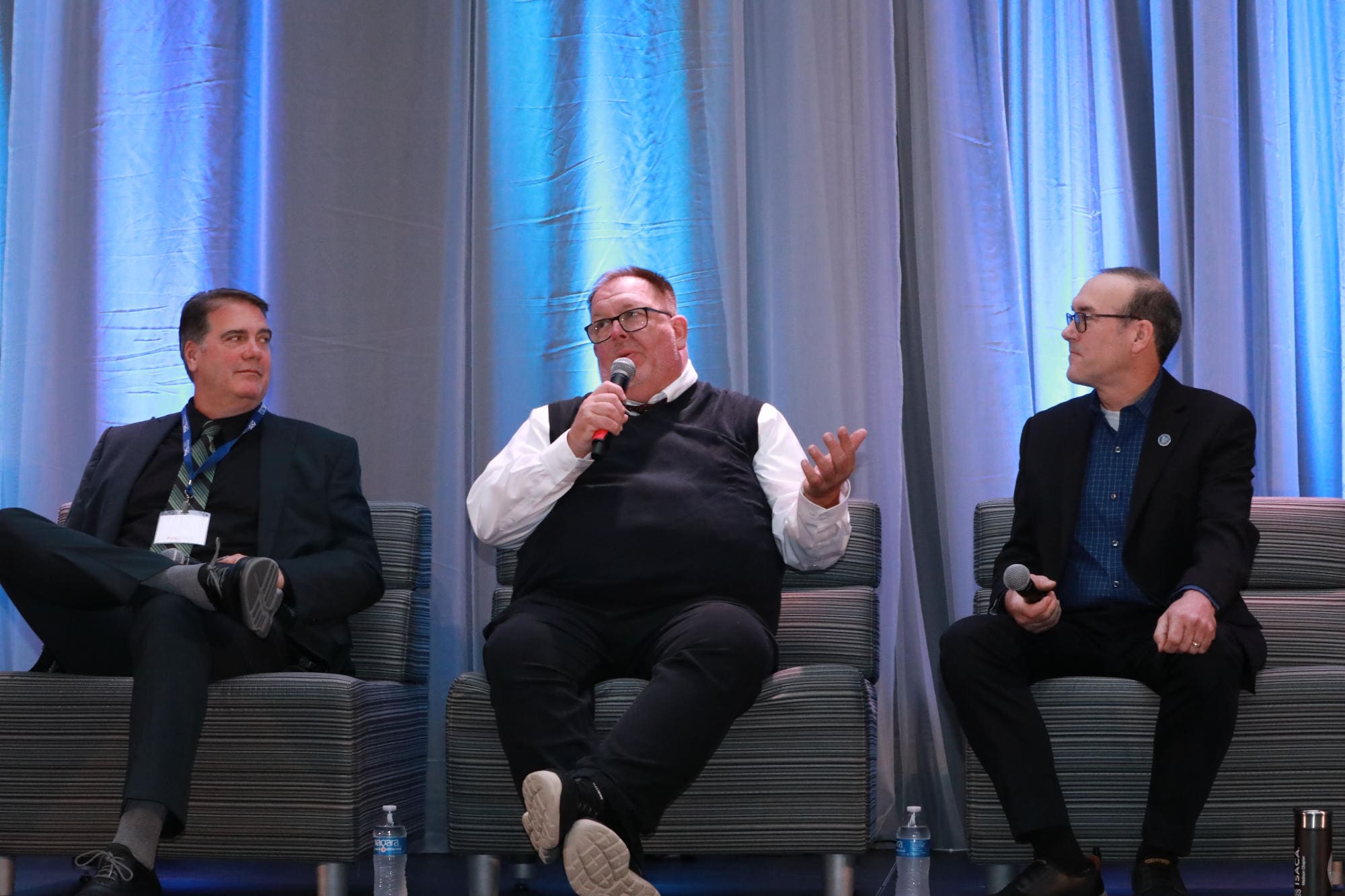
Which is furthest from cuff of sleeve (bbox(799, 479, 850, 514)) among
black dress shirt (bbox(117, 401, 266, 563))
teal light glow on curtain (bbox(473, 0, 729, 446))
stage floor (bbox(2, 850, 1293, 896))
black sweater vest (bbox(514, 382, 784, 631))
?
black dress shirt (bbox(117, 401, 266, 563))

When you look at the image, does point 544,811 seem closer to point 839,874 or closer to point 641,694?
point 641,694

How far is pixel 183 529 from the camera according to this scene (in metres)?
3.04

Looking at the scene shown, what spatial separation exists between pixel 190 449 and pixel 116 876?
119cm

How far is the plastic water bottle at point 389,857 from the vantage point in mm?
2604

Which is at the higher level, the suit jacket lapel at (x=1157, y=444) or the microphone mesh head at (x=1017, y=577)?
the suit jacket lapel at (x=1157, y=444)

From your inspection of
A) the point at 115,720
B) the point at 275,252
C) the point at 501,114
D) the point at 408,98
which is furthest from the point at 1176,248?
the point at 115,720

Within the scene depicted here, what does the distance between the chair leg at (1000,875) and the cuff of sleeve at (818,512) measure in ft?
2.51

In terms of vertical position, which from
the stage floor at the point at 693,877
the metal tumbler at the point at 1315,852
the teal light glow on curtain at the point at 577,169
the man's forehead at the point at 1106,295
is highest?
the teal light glow on curtain at the point at 577,169

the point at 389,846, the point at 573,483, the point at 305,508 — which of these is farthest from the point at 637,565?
the point at 305,508

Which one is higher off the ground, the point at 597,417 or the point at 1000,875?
the point at 597,417

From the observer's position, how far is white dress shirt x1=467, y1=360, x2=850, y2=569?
9.31 feet

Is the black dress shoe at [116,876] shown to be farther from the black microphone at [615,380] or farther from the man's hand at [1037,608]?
the man's hand at [1037,608]

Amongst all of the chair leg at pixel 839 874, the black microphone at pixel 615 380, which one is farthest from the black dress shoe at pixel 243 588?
the chair leg at pixel 839 874

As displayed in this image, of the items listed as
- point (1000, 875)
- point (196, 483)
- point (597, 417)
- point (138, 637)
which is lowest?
point (1000, 875)
